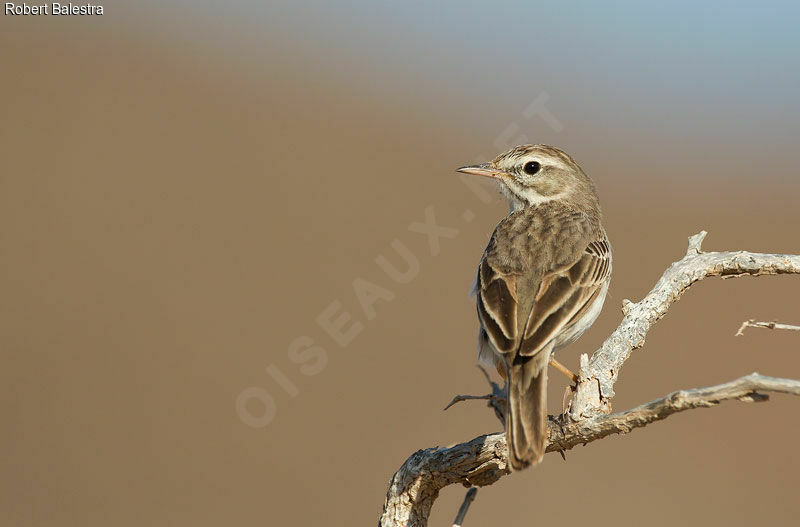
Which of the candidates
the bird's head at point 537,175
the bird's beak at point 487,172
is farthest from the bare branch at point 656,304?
the bird's beak at point 487,172

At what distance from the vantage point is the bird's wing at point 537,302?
5.27 meters

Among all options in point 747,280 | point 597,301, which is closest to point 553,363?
point 597,301

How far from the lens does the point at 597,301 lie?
6.01m

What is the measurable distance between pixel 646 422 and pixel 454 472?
118cm

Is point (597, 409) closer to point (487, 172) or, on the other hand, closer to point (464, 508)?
point (464, 508)

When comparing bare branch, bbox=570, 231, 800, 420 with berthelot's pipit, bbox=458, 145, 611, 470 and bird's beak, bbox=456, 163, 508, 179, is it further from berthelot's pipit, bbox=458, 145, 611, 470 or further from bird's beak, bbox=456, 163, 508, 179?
bird's beak, bbox=456, 163, 508, 179

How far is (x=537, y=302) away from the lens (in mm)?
5543

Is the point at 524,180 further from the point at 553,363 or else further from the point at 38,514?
the point at 38,514

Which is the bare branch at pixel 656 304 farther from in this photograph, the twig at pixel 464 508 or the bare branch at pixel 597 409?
the twig at pixel 464 508

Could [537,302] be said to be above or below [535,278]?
below

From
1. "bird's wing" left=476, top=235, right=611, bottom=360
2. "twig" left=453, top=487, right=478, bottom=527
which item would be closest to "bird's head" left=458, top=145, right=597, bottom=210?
"bird's wing" left=476, top=235, right=611, bottom=360

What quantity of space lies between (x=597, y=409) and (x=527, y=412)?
39cm

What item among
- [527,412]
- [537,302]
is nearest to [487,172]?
[537,302]

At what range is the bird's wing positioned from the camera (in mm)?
5270
